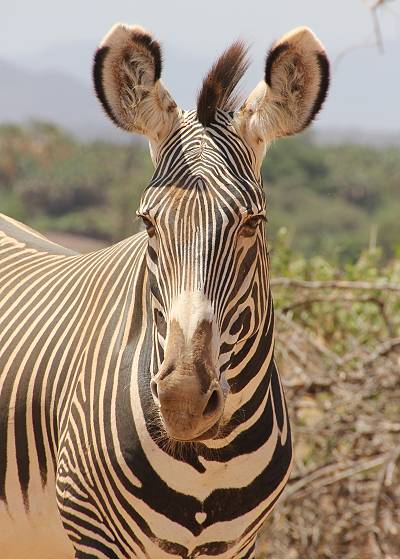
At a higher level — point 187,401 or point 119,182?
point 187,401

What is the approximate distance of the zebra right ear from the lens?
3.46m

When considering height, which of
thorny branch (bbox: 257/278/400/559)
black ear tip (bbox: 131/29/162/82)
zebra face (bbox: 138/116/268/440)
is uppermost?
black ear tip (bbox: 131/29/162/82)

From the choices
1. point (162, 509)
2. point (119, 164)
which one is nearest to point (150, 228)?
point (162, 509)

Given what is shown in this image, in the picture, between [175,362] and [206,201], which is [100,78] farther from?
[175,362]

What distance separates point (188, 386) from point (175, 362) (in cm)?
8

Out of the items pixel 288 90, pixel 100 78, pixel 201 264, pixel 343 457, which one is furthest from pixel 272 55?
pixel 343 457

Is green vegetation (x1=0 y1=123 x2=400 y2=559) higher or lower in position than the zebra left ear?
lower

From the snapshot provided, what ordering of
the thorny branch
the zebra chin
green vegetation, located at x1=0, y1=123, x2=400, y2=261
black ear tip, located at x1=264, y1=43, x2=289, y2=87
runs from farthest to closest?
green vegetation, located at x1=0, y1=123, x2=400, y2=261, the thorny branch, black ear tip, located at x1=264, y1=43, x2=289, y2=87, the zebra chin

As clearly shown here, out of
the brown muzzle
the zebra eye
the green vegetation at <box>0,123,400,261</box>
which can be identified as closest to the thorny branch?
the zebra eye

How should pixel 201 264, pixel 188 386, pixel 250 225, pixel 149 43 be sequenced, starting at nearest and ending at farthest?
pixel 188 386 < pixel 201 264 < pixel 250 225 < pixel 149 43

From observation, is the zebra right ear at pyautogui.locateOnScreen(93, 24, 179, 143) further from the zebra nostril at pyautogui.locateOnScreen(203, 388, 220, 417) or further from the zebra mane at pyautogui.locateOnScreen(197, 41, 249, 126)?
the zebra nostril at pyautogui.locateOnScreen(203, 388, 220, 417)

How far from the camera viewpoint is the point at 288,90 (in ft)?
11.5

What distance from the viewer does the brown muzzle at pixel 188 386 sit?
115 inches

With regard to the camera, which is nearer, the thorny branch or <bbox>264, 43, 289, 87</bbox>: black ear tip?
<bbox>264, 43, 289, 87</bbox>: black ear tip
